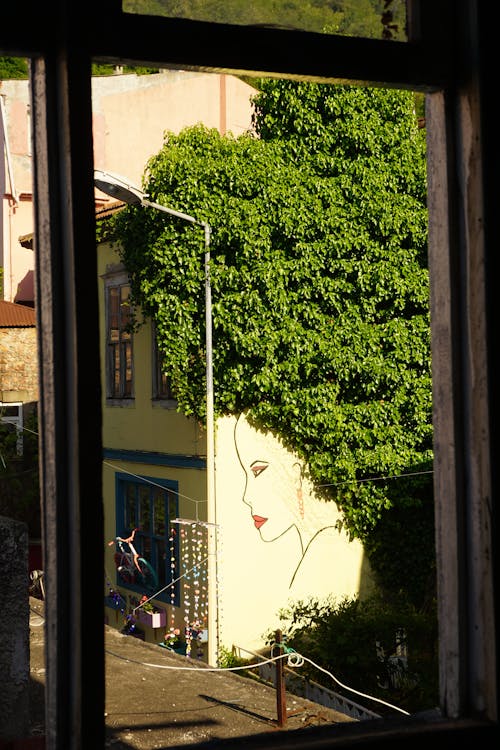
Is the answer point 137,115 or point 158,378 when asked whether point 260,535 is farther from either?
point 137,115

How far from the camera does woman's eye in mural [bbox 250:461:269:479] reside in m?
14.8

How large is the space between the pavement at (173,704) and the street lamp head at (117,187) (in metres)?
5.53

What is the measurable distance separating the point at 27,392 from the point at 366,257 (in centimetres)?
884

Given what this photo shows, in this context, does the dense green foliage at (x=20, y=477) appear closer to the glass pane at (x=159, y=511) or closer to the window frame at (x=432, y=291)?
the glass pane at (x=159, y=511)

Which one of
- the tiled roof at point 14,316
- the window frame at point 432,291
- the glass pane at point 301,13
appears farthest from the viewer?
the tiled roof at point 14,316

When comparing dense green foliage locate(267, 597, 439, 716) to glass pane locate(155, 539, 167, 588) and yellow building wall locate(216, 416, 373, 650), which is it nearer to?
yellow building wall locate(216, 416, 373, 650)

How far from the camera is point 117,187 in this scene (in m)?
13.4

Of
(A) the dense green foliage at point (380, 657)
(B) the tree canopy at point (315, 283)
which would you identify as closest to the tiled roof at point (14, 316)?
(B) the tree canopy at point (315, 283)

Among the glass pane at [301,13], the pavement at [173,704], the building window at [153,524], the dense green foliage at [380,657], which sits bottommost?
the dense green foliage at [380,657]

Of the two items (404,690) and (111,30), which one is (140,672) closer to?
(404,690)

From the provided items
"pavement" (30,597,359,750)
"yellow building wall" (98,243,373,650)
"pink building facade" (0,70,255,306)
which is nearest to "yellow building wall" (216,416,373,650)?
"yellow building wall" (98,243,373,650)

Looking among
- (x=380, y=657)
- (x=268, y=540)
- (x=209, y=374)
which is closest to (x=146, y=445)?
(x=268, y=540)

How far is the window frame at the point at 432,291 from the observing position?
1633 millimetres

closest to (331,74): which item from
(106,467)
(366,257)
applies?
(366,257)
